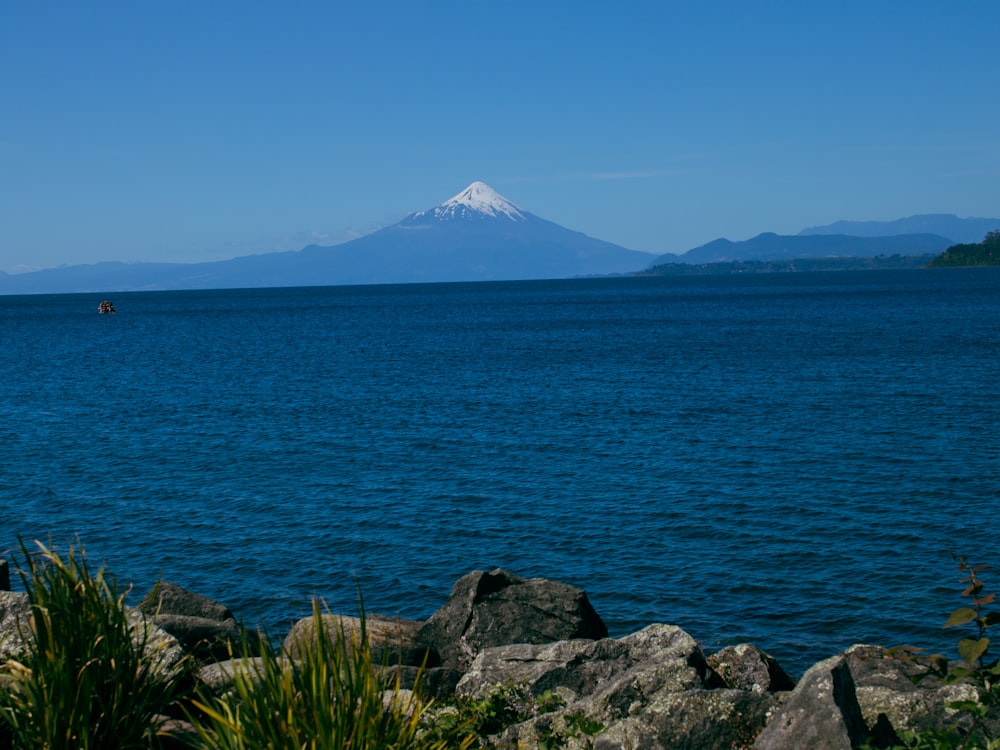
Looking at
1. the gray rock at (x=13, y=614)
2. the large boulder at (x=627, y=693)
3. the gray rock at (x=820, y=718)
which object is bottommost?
the large boulder at (x=627, y=693)

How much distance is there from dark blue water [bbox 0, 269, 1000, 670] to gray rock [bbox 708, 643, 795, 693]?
5888mm

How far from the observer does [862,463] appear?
36375mm

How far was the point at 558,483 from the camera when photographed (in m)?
34.8

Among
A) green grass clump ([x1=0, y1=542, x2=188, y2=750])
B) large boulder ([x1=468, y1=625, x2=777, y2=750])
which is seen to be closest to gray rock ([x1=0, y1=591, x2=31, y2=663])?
green grass clump ([x1=0, y1=542, x2=188, y2=750])

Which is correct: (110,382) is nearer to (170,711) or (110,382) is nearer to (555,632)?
(555,632)

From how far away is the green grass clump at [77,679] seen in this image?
7816 millimetres

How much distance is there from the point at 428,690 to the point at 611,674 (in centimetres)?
251

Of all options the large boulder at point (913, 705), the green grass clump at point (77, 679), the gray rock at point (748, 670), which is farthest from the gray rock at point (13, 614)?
the gray rock at point (748, 670)

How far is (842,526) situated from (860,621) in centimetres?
714

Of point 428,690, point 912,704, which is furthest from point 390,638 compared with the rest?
point 912,704

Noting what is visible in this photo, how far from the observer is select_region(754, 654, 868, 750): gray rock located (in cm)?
883

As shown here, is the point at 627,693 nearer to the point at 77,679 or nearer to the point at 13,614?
the point at 77,679

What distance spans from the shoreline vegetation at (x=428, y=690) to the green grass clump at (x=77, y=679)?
2 centimetres

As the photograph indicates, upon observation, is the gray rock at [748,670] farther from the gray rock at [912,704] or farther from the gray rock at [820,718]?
the gray rock at [820,718]
